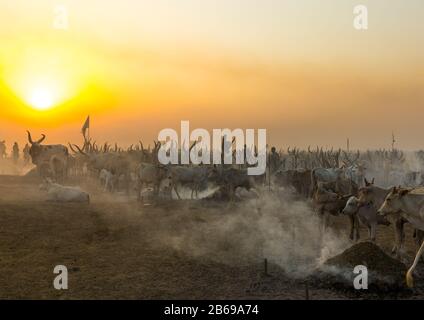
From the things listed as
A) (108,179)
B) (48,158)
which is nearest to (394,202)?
(108,179)

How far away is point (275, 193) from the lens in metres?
31.0

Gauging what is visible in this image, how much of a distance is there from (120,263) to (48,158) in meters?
21.6

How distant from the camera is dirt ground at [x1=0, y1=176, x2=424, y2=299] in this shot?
1019cm

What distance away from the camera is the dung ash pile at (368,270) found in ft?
33.5

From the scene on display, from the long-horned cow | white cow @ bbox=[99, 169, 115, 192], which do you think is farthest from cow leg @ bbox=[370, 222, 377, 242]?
the long-horned cow

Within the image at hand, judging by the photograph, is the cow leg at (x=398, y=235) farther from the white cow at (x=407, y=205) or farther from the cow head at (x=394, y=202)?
the cow head at (x=394, y=202)

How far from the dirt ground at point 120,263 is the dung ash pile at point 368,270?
1.12 feet

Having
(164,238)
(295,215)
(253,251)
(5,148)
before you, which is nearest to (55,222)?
(164,238)

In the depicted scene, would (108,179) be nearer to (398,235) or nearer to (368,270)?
(398,235)

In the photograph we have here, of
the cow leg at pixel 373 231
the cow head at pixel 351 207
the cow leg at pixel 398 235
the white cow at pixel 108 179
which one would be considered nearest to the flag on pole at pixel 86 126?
the white cow at pixel 108 179

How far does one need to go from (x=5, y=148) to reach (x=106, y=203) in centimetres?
5468

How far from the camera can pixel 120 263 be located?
1246 cm

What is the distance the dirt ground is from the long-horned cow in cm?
1184
